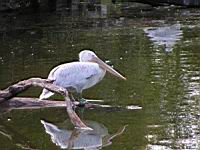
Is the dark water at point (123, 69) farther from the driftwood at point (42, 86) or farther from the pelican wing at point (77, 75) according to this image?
the pelican wing at point (77, 75)

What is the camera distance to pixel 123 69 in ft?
46.5

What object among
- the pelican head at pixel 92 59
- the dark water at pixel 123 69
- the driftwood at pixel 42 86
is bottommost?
the dark water at pixel 123 69

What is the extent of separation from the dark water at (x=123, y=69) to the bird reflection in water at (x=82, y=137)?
3 cm

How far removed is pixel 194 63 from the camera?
1435cm

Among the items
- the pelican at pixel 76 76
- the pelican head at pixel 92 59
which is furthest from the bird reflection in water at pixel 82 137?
the pelican head at pixel 92 59

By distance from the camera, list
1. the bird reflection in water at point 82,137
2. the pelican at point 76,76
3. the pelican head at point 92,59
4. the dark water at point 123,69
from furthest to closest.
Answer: the pelican head at point 92,59 < the pelican at point 76,76 < the dark water at point 123,69 < the bird reflection in water at point 82,137

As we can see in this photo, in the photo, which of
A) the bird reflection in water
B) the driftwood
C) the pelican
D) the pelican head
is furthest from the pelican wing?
the bird reflection in water

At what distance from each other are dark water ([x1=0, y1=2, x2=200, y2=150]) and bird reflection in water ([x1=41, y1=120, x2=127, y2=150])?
29 mm

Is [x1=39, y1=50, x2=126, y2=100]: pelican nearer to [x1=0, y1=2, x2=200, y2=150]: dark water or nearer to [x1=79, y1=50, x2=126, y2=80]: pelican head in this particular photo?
[x1=79, y1=50, x2=126, y2=80]: pelican head

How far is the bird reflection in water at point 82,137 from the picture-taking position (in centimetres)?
835

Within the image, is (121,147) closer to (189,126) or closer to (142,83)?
(189,126)

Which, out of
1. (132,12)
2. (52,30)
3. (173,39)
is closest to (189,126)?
(173,39)

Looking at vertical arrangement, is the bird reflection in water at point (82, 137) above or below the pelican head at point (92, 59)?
below

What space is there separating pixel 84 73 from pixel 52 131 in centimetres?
150
